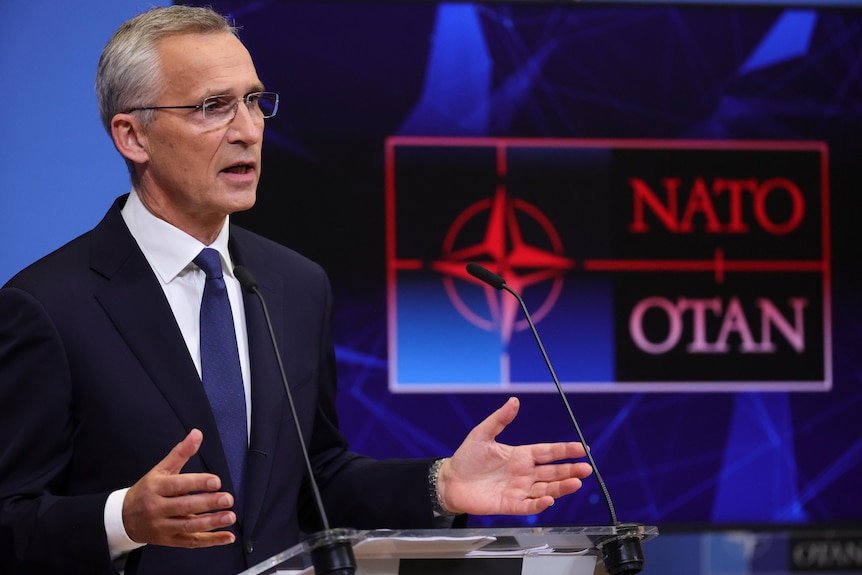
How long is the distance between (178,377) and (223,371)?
3.9 inches

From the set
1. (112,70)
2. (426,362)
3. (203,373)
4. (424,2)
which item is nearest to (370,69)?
(424,2)

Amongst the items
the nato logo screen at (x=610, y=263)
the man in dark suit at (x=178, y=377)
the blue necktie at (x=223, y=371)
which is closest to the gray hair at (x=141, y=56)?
the man in dark suit at (x=178, y=377)

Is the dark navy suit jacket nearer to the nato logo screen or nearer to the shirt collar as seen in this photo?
the shirt collar

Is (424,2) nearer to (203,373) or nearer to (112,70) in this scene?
(112,70)

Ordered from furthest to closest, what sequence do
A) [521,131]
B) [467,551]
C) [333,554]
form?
[521,131], [467,551], [333,554]

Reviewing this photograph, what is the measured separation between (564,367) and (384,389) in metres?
0.53

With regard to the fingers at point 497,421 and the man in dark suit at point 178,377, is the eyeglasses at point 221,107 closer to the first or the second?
the man in dark suit at point 178,377

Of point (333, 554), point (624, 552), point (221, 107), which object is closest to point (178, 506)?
point (333, 554)

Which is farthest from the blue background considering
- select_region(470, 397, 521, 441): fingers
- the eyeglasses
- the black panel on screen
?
select_region(470, 397, 521, 441): fingers

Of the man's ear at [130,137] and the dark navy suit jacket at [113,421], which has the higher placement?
the man's ear at [130,137]

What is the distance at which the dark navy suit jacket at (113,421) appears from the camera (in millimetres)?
2018

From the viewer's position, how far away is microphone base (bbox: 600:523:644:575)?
1829mm

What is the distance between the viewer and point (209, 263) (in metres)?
2.29

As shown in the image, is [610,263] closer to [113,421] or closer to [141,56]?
[141,56]
